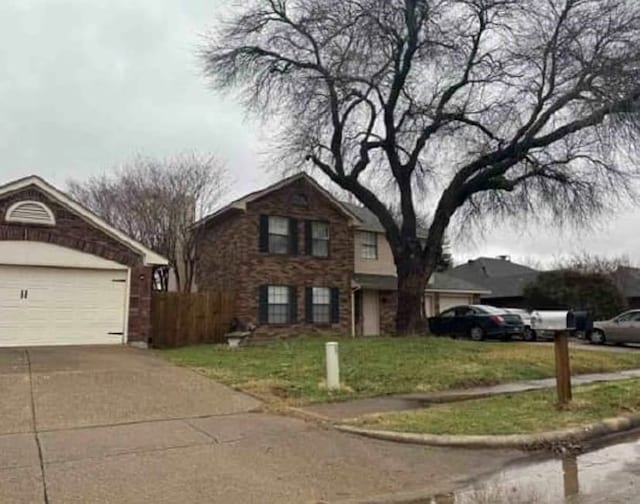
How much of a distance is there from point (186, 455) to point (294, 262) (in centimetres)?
1766

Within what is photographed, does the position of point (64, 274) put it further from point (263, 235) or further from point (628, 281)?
point (628, 281)

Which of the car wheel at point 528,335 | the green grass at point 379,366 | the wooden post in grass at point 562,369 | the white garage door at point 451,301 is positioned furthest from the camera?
the white garage door at point 451,301

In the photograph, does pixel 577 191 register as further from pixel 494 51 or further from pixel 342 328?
pixel 342 328

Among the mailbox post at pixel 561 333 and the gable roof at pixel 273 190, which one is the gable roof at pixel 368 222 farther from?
the mailbox post at pixel 561 333

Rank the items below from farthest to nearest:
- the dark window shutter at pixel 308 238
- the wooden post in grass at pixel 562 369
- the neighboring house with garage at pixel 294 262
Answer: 1. the dark window shutter at pixel 308 238
2. the neighboring house with garage at pixel 294 262
3. the wooden post in grass at pixel 562 369

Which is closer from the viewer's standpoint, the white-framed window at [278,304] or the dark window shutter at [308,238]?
the white-framed window at [278,304]

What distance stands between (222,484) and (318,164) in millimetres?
17151

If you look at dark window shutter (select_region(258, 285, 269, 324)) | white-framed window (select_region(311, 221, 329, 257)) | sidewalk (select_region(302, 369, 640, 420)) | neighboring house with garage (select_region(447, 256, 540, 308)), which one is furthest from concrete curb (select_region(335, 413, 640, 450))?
neighboring house with garage (select_region(447, 256, 540, 308))

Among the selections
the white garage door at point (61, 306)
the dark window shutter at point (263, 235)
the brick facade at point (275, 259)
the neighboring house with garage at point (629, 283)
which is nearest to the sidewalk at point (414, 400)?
the white garage door at point (61, 306)

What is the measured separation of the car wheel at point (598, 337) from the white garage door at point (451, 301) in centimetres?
708

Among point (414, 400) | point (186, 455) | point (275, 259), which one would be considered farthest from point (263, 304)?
point (186, 455)

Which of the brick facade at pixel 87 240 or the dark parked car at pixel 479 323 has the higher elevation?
the brick facade at pixel 87 240

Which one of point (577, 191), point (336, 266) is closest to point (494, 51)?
point (577, 191)

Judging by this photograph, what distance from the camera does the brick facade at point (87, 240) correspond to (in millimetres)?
16812
